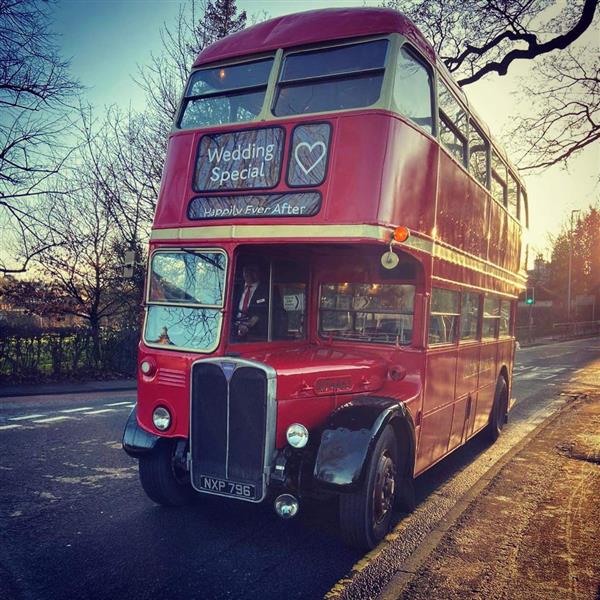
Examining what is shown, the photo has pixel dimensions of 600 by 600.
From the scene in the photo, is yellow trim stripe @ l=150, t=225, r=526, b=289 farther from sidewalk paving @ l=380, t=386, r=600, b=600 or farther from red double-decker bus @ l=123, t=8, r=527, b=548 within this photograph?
sidewalk paving @ l=380, t=386, r=600, b=600

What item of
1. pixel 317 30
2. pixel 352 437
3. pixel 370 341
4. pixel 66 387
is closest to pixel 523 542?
pixel 352 437

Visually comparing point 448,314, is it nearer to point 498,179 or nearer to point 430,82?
point 430,82

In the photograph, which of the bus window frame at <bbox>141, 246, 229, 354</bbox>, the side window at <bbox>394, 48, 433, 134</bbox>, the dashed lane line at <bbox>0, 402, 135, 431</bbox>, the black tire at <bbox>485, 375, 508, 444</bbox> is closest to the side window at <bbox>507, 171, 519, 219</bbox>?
the black tire at <bbox>485, 375, 508, 444</bbox>

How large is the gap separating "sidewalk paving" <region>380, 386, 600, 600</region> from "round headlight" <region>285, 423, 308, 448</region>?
1170 mm

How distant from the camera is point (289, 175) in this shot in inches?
201

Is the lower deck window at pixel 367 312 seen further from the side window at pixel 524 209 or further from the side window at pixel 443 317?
the side window at pixel 524 209

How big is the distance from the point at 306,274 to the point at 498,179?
428 cm

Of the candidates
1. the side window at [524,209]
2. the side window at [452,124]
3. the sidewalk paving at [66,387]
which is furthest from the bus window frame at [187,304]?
the sidewalk paving at [66,387]

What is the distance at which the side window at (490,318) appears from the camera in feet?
27.6

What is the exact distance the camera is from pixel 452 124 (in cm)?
652

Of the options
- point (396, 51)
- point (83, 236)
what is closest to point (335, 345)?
point (396, 51)

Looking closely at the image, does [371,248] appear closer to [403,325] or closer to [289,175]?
[403,325]

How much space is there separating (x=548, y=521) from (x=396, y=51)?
4.51 meters

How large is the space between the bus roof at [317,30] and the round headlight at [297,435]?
351 centimetres
